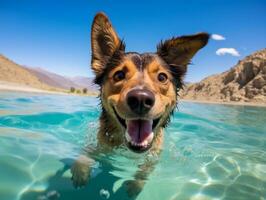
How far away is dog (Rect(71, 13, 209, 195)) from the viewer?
411cm

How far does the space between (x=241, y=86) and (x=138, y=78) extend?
140 ft

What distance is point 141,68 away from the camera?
16.1ft

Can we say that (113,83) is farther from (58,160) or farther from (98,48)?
(58,160)

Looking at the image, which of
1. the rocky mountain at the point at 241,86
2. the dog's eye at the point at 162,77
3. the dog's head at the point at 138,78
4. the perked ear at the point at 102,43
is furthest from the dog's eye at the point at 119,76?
the rocky mountain at the point at 241,86

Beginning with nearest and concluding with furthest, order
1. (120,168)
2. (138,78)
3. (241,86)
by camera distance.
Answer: (138,78), (120,168), (241,86)

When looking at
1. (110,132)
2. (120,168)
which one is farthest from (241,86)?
(120,168)

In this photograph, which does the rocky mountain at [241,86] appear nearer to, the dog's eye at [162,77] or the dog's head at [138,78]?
the dog's head at [138,78]

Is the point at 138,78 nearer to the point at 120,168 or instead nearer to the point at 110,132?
the point at 110,132

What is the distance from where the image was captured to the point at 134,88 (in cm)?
399

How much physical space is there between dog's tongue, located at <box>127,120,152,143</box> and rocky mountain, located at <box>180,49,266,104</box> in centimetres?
3441

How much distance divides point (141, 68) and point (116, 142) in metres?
1.41

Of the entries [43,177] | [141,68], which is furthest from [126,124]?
[43,177]

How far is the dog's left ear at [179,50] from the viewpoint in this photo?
5.19 meters

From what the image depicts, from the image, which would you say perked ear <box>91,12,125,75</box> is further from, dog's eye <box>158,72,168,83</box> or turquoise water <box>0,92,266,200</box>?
turquoise water <box>0,92,266,200</box>
